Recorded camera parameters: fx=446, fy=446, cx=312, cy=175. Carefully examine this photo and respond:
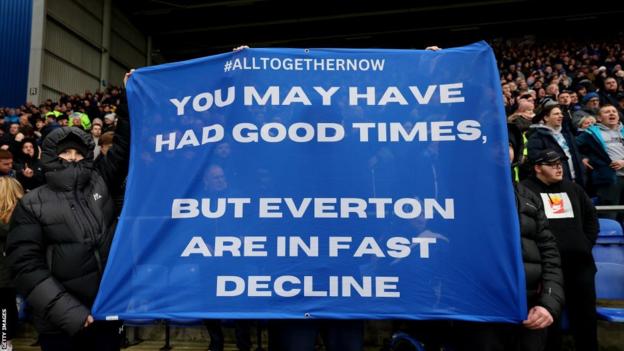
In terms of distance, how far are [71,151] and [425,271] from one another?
170cm

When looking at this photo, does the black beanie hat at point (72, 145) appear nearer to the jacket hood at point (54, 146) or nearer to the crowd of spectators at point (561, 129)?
the jacket hood at point (54, 146)

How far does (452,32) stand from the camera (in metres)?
22.4

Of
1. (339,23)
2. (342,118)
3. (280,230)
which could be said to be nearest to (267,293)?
(280,230)

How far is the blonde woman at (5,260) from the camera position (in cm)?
303

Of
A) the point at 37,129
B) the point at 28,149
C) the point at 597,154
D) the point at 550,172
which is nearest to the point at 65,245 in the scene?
the point at 550,172

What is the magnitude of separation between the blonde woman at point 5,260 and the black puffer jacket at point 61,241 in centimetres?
128

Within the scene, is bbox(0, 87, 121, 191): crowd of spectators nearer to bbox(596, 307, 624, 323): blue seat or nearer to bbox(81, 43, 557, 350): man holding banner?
bbox(81, 43, 557, 350): man holding banner

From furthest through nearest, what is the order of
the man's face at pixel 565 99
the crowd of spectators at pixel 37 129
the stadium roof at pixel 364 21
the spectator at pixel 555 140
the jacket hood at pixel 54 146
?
1. the stadium roof at pixel 364 21
2. the man's face at pixel 565 99
3. the crowd of spectators at pixel 37 129
4. the spectator at pixel 555 140
5. the jacket hood at pixel 54 146

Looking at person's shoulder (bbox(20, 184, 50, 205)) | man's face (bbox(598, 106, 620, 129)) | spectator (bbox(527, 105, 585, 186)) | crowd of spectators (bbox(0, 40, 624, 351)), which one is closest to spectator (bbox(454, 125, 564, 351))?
crowd of spectators (bbox(0, 40, 624, 351))

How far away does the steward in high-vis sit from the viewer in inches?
74.9

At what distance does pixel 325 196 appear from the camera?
199 cm

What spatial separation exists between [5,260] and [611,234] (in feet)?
14.9

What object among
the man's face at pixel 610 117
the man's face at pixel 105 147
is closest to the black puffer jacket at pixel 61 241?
the man's face at pixel 105 147

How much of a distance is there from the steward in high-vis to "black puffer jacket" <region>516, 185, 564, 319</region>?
1.99m
